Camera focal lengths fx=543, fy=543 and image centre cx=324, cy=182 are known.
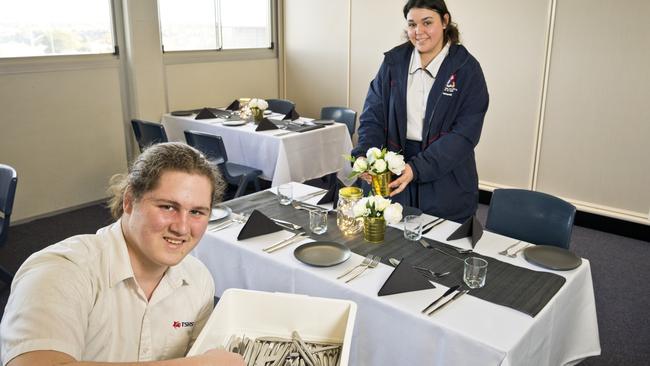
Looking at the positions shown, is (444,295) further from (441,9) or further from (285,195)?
(441,9)

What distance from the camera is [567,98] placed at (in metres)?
4.33

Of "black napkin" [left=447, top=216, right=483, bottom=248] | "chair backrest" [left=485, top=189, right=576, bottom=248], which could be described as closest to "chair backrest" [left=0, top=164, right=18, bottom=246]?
"black napkin" [left=447, top=216, right=483, bottom=248]

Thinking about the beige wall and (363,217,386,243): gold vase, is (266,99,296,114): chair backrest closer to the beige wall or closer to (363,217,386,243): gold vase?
the beige wall

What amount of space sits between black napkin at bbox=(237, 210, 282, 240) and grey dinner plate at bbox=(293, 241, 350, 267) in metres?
0.22

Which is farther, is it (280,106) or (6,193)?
(280,106)

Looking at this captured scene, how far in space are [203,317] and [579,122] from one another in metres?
3.82

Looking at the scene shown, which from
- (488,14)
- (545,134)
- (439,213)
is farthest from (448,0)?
(439,213)

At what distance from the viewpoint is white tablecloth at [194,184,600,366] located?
59.1 inches

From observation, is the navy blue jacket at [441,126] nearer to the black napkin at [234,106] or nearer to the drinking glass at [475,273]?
the drinking glass at [475,273]

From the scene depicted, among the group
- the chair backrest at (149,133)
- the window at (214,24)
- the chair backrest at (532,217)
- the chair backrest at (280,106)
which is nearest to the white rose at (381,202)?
the chair backrest at (532,217)

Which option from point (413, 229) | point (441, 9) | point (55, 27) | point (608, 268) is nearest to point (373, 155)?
point (413, 229)

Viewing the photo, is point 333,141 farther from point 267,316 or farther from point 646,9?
point 267,316

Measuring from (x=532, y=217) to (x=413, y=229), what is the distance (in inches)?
25.3

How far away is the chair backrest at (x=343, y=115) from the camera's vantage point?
489cm
